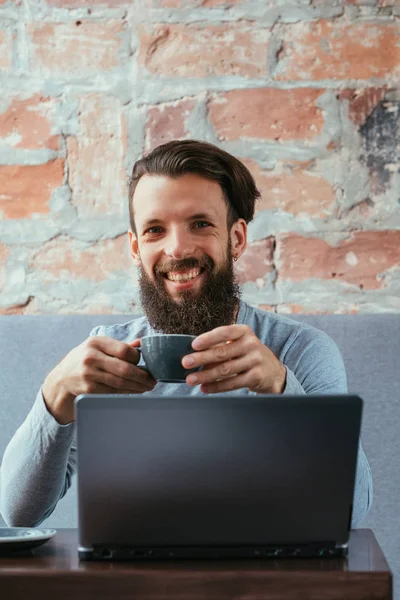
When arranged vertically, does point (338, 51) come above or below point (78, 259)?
above

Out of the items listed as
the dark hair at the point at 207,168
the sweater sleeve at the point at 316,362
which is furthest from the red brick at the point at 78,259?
the sweater sleeve at the point at 316,362

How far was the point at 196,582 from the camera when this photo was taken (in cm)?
78

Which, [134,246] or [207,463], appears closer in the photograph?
[207,463]

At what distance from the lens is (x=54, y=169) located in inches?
76.4

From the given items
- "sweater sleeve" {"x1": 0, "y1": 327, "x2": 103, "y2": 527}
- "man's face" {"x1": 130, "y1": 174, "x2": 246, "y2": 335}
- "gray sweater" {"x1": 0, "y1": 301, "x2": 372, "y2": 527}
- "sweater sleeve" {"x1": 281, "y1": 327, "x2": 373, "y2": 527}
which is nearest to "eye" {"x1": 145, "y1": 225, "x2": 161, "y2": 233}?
"man's face" {"x1": 130, "y1": 174, "x2": 246, "y2": 335}

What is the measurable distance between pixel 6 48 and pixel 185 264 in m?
0.70

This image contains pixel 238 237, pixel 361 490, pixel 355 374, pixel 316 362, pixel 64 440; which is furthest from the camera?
pixel 238 237

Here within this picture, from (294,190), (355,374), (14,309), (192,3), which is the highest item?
(192,3)

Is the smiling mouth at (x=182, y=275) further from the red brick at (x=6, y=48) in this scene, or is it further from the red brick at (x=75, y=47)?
the red brick at (x=6, y=48)

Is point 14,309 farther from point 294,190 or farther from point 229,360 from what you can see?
point 229,360

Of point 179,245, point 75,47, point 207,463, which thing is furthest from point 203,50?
point 207,463

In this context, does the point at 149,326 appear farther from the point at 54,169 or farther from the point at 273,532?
the point at 273,532

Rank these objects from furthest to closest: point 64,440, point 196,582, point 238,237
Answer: point 238,237, point 64,440, point 196,582

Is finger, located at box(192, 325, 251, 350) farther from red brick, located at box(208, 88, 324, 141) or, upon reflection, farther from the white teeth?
red brick, located at box(208, 88, 324, 141)
